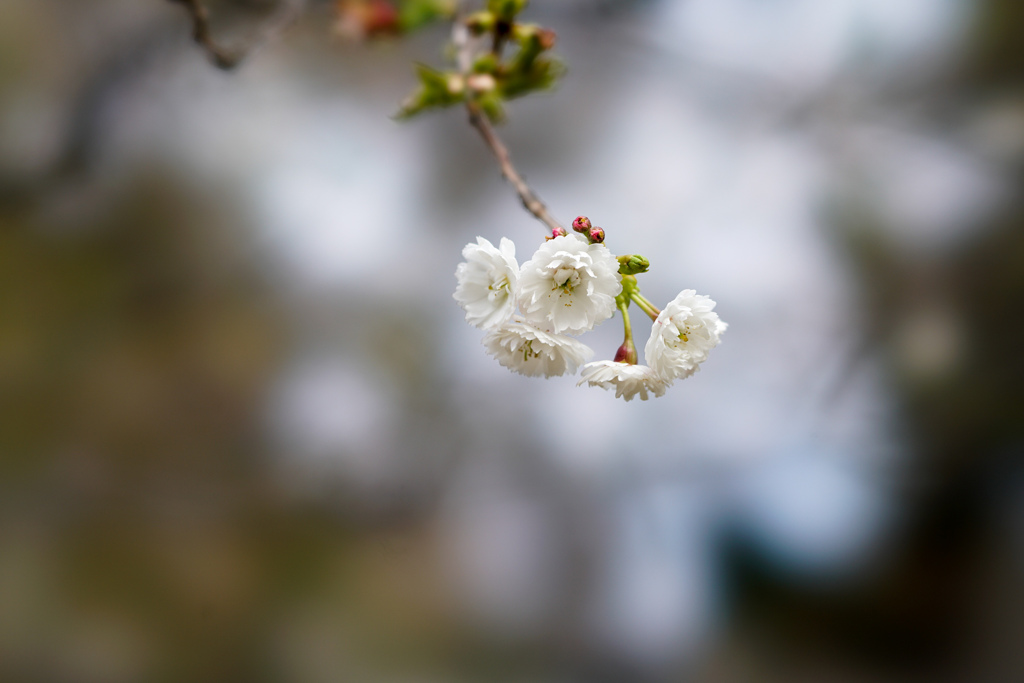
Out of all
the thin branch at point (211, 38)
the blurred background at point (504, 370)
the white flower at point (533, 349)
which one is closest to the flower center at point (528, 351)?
the white flower at point (533, 349)

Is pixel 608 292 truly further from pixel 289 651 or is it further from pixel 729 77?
pixel 729 77

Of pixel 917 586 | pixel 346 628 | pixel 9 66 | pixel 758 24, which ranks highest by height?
pixel 758 24

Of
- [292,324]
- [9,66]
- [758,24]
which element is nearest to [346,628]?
[292,324]

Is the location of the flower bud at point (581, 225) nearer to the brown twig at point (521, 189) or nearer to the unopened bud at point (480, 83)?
the brown twig at point (521, 189)

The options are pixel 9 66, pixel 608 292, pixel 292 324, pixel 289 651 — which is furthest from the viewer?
pixel 292 324

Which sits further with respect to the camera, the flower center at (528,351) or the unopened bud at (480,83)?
the unopened bud at (480,83)

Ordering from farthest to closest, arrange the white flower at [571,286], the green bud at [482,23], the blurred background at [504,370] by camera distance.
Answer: the blurred background at [504,370] < the green bud at [482,23] < the white flower at [571,286]
